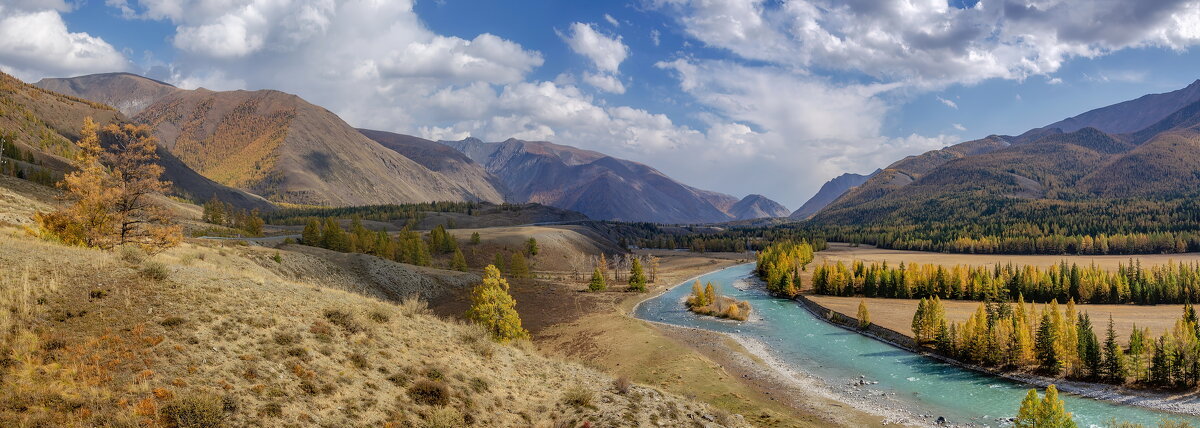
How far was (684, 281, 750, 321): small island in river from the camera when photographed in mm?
97250

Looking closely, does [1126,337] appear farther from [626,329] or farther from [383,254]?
[383,254]

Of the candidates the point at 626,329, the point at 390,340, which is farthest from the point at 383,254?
the point at 390,340

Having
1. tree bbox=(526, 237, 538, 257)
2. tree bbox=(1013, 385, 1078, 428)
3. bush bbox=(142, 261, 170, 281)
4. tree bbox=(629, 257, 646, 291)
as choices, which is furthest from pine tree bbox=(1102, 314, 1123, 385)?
tree bbox=(526, 237, 538, 257)

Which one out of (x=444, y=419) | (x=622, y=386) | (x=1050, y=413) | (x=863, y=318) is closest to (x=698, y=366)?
(x=1050, y=413)

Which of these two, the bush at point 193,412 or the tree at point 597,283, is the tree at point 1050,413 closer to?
the bush at point 193,412

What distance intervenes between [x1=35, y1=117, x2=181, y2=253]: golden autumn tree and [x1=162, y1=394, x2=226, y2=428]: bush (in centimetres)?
2249

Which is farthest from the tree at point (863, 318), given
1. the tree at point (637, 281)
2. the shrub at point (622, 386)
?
the shrub at point (622, 386)

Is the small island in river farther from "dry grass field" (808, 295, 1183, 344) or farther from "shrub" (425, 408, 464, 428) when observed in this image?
"shrub" (425, 408, 464, 428)

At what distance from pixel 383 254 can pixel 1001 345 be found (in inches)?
4045

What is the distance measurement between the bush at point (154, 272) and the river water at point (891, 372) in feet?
180

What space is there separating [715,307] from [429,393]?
83942mm

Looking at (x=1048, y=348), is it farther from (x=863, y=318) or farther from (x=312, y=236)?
(x=312, y=236)

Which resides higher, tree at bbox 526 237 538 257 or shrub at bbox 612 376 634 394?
tree at bbox 526 237 538 257

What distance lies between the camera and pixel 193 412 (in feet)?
52.7
